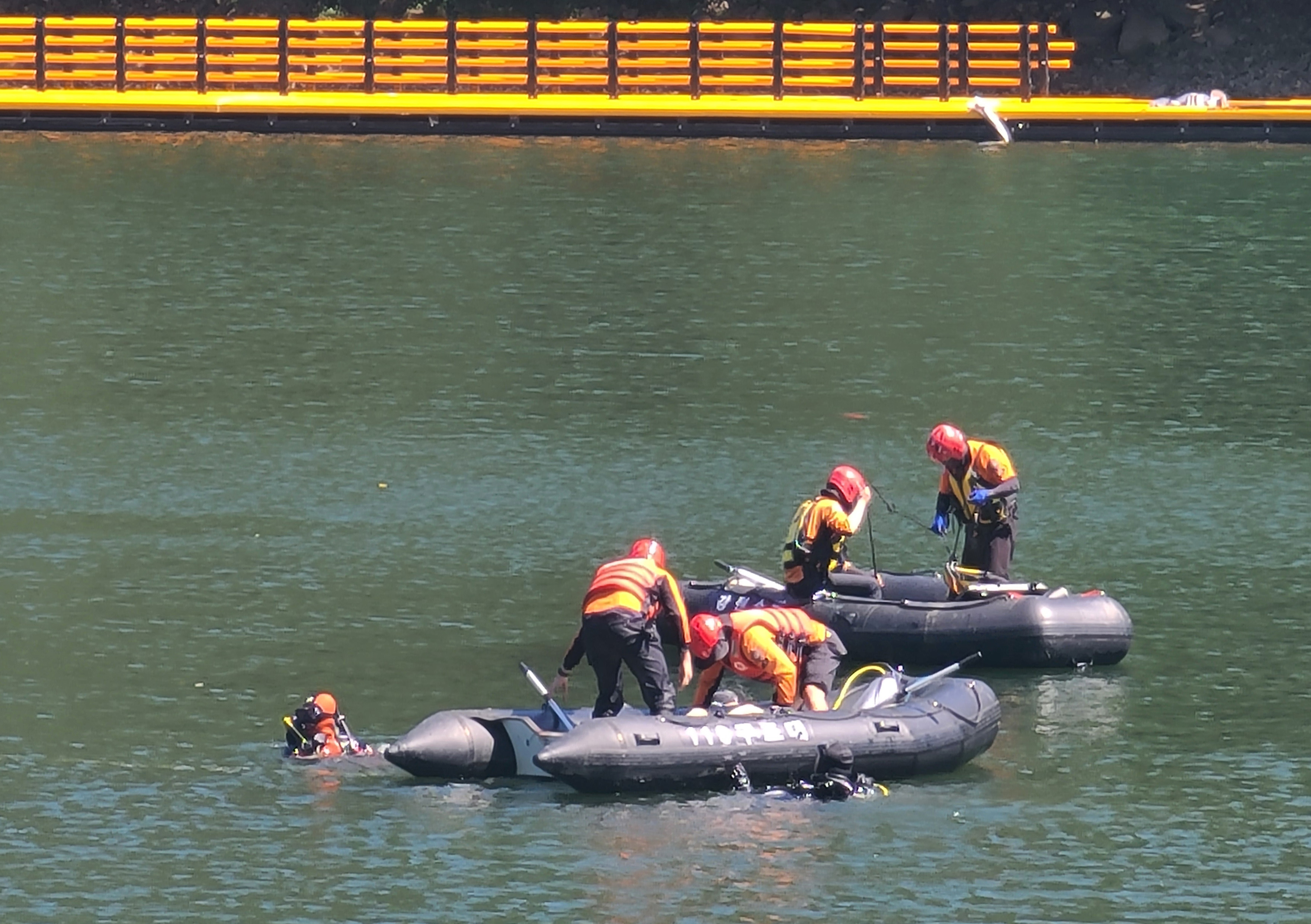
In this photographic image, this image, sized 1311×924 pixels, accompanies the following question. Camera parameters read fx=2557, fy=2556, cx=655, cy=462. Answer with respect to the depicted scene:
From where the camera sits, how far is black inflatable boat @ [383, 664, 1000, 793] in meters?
18.9

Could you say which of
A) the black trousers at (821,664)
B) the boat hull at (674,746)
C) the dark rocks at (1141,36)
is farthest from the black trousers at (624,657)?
the dark rocks at (1141,36)

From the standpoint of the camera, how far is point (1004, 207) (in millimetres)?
45969

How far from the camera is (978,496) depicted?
74.9 feet

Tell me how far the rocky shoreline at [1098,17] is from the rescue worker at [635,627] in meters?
39.6

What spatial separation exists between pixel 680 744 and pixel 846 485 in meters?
3.87

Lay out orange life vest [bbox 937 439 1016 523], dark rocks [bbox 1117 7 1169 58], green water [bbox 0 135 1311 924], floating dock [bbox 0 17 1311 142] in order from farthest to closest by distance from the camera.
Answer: dark rocks [bbox 1117 7 1169 58], floating dock [bbox 0 17 1311 142], orange life vest [bbox 937 439 1016 523], green water [bbox 0 135 1311 924]

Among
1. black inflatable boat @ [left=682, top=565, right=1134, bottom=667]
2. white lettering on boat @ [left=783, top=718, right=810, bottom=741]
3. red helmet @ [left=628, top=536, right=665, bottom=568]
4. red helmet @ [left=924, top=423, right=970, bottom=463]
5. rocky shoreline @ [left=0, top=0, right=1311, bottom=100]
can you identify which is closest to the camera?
white lettering on boat @ [left=783, top=718, right=810, bottom=741]

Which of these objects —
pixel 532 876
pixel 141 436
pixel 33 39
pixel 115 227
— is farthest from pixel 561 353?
pixel 33 39

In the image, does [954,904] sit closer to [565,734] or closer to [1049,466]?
[565,734]

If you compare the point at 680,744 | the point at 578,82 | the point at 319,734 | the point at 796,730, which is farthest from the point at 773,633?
the point at 578,82

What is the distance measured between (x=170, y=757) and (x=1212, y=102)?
38436mm

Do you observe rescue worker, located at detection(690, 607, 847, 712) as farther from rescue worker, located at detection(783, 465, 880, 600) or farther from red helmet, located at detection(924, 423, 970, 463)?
red helmet, located at detection(924, 423, 970, 463)

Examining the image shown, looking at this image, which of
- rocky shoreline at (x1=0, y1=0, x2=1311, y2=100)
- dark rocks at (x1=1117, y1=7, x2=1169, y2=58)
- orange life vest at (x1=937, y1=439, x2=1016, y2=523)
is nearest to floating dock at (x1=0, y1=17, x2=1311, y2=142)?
rocky shoreline at (x1=0, y1=0, x2=1311, y2=100)

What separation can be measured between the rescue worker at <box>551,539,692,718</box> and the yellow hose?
151cm
